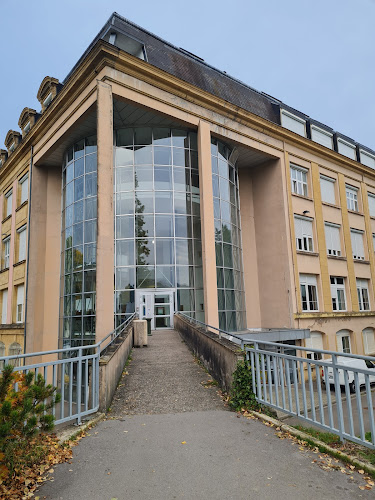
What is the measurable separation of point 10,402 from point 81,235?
54.2 feet

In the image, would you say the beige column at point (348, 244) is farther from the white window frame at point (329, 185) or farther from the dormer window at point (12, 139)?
the dormer window at point (12, 139)

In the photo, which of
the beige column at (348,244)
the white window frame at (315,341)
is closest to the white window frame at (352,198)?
the beige column at (348,244)

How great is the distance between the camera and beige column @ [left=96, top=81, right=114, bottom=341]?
46.2 ft

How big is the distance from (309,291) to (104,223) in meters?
14.5

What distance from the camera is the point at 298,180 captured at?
24562 millimetres

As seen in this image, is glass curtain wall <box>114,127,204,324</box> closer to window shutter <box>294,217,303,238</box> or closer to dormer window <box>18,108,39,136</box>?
window shutter <box>294,217,303,238</box>

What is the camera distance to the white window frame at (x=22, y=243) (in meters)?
23.7

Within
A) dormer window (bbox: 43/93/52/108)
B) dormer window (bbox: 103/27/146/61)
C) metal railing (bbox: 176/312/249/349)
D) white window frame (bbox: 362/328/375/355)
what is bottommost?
white window frame (bbox: 362/328/375/355)

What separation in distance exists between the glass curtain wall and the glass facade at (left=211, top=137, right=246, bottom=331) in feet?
3.54

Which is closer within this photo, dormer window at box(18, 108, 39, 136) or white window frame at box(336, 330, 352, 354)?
white window frame at box(336, 330, 352, 354)

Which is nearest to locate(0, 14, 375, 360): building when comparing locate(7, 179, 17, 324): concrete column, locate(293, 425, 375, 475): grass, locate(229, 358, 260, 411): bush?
locate(7, 179, 17, 324): concrete column

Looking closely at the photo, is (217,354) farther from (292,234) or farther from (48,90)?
(48,90)

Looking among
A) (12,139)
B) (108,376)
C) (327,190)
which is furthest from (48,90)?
(108,376)

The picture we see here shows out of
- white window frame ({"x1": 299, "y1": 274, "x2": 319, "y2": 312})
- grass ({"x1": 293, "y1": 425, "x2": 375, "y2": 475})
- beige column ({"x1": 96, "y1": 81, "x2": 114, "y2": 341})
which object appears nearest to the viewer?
grass ({"x1": 293, "y1": 425, "x2": 375, "y2": 475})
